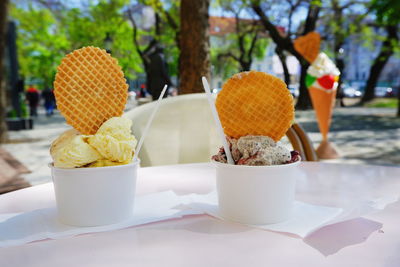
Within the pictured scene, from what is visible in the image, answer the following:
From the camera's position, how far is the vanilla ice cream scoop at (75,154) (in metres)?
0.79

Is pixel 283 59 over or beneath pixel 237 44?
beneath

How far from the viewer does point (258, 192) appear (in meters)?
0.83

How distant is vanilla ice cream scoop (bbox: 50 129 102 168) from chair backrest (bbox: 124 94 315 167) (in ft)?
4.34

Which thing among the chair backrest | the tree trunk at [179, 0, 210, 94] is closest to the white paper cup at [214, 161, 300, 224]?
the chair backrest

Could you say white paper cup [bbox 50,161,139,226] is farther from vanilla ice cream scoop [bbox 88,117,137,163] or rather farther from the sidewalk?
the sidewalk

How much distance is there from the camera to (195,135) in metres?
2.29

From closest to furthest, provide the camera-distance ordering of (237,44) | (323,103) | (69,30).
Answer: (323,103)
(69,30)
(237,44)

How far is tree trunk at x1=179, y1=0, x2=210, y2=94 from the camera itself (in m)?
4.42

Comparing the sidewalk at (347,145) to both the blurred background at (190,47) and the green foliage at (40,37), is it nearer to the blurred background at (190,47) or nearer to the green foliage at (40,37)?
the blurred background at (190,47)

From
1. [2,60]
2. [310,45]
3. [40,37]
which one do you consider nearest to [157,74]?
[2,60]

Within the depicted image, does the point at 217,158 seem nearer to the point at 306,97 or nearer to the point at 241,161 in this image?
the point at 241,161

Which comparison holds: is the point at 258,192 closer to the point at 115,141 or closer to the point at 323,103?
the point at 115,141

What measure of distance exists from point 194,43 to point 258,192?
3.82 meters

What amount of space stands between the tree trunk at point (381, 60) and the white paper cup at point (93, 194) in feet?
47.7
